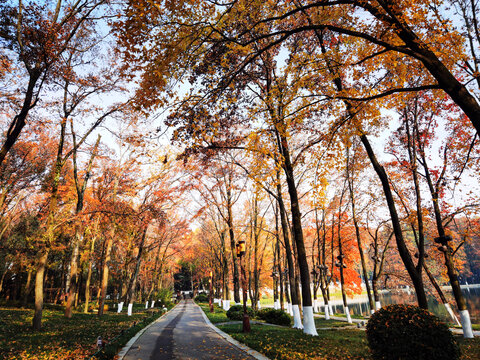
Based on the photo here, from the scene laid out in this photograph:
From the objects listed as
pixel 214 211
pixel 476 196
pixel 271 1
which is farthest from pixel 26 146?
pixel 476 196

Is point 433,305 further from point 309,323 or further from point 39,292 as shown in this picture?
point 39,292

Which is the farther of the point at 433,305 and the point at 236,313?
the point at 433,305

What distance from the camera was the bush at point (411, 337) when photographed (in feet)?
16.7

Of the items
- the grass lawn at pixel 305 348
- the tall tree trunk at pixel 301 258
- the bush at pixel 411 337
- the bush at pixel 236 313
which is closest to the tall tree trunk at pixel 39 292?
the grass lawn at pixel 305 348

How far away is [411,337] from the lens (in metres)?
5.21

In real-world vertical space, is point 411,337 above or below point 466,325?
above

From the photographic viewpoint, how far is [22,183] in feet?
64.9

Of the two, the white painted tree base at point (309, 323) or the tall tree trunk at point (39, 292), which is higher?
the tall tree trunk at point (39, 292)

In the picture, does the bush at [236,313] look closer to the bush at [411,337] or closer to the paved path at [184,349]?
the paved path at [184,349]

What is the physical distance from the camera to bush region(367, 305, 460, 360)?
5.10 m

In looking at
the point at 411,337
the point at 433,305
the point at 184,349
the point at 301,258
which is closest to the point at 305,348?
the point at 411,337

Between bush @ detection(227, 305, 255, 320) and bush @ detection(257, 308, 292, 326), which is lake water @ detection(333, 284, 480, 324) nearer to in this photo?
bush @ detection(257, 308, 292, 326)

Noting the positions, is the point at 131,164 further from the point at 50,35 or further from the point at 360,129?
the point at 360,129

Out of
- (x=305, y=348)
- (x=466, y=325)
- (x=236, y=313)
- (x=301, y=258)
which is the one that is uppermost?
(x=301, y=258)
